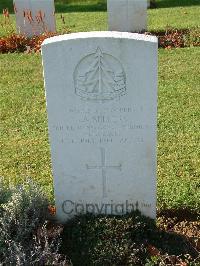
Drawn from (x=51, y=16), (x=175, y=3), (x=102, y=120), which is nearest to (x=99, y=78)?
(x=102, y=120)

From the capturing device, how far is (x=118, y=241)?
3742mm

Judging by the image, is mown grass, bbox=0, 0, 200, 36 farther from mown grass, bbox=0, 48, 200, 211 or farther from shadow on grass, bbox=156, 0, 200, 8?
mown grass, bbox=0, 48, 200, 211

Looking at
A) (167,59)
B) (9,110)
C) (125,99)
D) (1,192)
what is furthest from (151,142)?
(167,59)

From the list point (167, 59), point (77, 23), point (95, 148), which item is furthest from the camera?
point (77, 23)

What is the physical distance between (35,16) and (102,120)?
8330 mm

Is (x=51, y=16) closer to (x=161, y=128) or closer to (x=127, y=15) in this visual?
(x=127, y=15)

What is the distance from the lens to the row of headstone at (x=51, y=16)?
11.4m

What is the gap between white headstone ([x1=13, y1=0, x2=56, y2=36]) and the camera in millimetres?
11383

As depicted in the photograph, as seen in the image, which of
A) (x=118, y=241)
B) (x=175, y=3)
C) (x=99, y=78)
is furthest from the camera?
(x=175, y=3)

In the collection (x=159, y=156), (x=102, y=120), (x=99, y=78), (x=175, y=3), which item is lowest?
(x=159, y=156)

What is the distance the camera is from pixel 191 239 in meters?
4.04

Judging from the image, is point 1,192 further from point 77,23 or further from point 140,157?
point 77,23

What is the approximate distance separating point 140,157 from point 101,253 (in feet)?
2.62

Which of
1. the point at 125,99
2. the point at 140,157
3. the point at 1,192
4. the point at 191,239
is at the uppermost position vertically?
the point at 125,99
